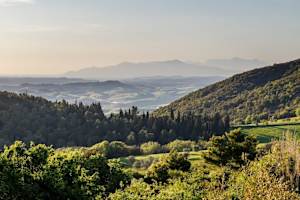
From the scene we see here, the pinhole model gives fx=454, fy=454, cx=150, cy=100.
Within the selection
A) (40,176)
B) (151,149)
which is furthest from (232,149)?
(151,149)

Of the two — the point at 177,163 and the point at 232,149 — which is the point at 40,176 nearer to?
the point at 177,163

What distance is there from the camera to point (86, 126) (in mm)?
117688

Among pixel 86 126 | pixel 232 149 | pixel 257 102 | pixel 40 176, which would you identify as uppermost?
pixel 257 102

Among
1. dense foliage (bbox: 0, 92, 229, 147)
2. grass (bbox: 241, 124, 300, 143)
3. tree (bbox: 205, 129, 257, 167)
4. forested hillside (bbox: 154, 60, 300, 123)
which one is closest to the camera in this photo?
tree (bbox: 205, 129, 257, 167)

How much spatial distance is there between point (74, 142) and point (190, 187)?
287 ft

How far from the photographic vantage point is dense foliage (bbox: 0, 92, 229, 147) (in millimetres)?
110125

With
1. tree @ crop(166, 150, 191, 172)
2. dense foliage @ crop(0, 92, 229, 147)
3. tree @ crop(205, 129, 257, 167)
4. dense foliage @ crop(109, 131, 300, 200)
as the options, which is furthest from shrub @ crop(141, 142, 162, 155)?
tree @ crop(166, 150, 191, 172)

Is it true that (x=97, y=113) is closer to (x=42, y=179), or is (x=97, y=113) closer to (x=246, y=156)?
(x=246, y=156)

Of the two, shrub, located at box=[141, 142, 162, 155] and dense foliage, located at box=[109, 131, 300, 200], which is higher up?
dense foliage, located at box=[109, 131, 300, 200]

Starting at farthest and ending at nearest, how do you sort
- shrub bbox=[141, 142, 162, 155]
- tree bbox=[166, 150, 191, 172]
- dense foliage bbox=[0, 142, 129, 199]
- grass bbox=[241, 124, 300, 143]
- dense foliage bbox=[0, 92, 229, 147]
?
dense foliage bbox=[0, 92, 229, 147], grass bbox=[241, 124, 300, 143], shrub bbox=[141, 142, 162, 155], tree bbox=[166, 150, 191, 172], dense foliage bbox=[0, 142, 129, 199]

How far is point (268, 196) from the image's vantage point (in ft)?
46.5

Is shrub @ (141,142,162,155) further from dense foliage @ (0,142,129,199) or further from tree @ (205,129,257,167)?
dense foliage @ (0,142,129,199)

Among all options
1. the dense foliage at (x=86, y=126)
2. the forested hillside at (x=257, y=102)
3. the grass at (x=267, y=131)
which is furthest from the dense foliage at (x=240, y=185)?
the forested hillside at (x=257, y=102)

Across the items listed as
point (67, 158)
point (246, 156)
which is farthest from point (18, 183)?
point (246, 156)
